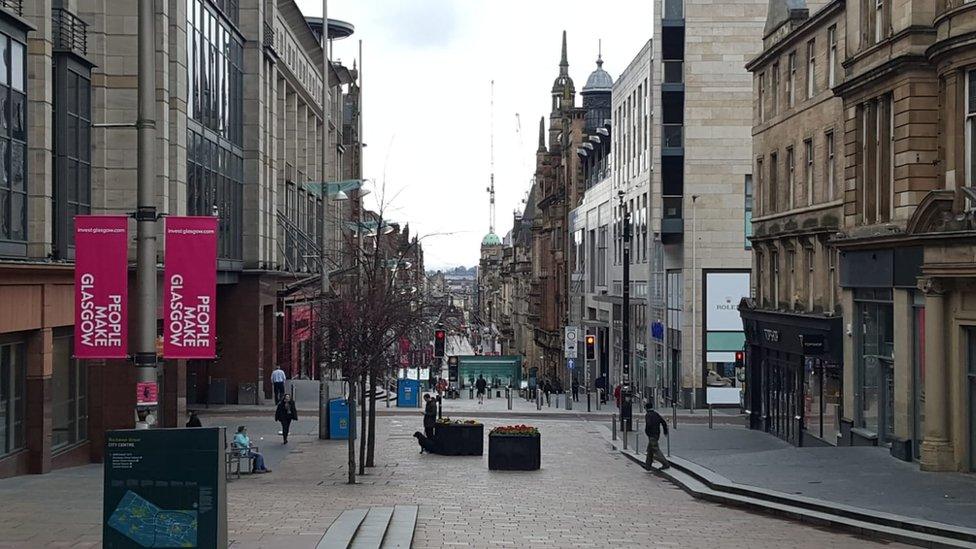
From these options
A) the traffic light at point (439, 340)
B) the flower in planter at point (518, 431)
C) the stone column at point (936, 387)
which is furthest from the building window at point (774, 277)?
the traffic light at point (439, 340)

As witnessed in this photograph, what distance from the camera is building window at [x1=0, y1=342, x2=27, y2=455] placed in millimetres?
24406

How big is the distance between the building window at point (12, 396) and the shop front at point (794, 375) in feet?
60.1

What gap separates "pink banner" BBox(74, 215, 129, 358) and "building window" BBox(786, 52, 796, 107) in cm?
2266

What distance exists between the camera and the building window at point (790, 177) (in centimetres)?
3597

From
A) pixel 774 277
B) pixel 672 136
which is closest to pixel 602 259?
pixel 672 136

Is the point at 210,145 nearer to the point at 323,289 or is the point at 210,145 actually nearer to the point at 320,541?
the point at 323,289

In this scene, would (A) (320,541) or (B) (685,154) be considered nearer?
(A) (320,541)

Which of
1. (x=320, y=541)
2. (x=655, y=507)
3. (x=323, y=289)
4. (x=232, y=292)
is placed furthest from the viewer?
(x=232, y=292)

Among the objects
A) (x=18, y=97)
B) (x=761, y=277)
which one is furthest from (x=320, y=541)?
(x=761, y=277)

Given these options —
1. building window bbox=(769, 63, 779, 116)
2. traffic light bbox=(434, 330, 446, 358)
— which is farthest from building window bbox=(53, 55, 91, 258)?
traffic light bbox=(434, 330, 446, 358)

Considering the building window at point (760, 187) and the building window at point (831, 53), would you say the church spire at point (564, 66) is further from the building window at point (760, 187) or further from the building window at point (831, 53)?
the building window at point (831, 53)

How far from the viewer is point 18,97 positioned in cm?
2466

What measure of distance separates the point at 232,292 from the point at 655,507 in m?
30.2

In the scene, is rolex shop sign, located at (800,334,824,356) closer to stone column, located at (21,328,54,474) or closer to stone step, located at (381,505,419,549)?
stone step, located at (381,505,419,549)
